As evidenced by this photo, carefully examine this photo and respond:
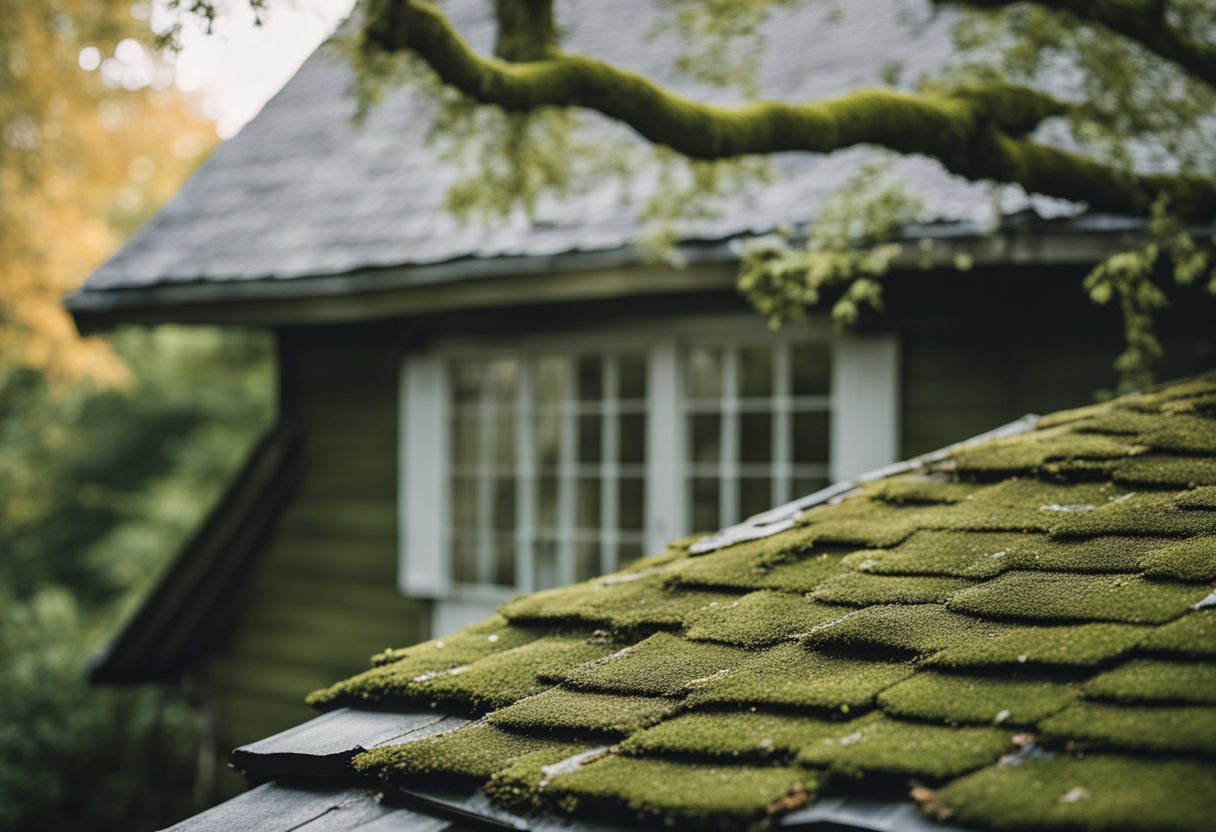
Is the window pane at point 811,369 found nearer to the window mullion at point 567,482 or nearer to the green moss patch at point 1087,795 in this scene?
the window mullion at point 567,482

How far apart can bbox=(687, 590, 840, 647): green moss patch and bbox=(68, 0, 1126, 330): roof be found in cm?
249

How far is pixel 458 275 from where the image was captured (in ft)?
17.5

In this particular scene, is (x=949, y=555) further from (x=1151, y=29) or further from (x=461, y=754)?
(x=1151, y=29)

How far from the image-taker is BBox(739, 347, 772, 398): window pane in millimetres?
5266

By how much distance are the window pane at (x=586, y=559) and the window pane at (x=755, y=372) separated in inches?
45.1

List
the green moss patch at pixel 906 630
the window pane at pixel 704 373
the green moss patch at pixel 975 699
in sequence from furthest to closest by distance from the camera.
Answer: the window pane at pixel 704 373 < the green moss patch at pixel 906 630 < the green moss patch at pixel 975 699

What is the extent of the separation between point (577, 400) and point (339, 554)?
1992 mm

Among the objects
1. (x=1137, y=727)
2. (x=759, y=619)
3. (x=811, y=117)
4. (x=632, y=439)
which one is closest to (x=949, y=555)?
(x=759, y=619)

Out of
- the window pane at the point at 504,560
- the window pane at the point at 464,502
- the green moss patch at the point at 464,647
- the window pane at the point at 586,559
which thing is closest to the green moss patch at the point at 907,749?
the green moss patch at the point at 464,647

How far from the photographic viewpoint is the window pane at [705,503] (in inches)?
212

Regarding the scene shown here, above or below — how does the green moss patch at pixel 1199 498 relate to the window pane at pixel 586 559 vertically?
above

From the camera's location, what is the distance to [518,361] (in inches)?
233

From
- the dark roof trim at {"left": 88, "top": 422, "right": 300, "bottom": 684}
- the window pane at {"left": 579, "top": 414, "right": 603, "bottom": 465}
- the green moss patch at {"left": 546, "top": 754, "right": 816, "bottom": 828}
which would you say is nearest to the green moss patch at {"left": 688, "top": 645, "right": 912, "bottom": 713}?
the green moss patch at {"left": 546, "top": 754, "right": 816, "bottom": 828}

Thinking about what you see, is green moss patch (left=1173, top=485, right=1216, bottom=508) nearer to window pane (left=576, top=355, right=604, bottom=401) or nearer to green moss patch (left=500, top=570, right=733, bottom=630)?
green moss patch (left=500, top=570, right=733, bottom=630)
